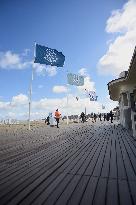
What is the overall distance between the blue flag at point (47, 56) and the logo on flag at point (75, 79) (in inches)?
413

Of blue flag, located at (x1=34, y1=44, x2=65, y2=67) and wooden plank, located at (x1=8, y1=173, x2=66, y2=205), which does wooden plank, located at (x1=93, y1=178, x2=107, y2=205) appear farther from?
blue flag, located at (x1=34, y1=44, x2=65, y2=67)

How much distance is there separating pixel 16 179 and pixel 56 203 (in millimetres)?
1524

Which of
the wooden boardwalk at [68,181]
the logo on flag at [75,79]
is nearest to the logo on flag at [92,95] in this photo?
the logo on flag at [75,79]

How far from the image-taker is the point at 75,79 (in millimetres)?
34219

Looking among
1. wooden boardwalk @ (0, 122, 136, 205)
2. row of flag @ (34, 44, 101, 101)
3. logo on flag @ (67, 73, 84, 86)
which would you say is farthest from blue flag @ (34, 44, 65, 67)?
wooden boardwalk @ (0, 122, 136, 205)

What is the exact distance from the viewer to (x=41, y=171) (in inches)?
208

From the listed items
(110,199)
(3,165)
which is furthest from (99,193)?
(3,165)

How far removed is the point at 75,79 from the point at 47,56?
12.7m

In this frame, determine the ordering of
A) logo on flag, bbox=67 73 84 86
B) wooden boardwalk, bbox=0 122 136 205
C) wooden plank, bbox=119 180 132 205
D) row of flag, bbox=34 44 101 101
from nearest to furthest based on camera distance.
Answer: wooden plank, bbox=119 180 132 205, wooden boardwalk, bbox=0 122 136 205, row of flag, bbox=34 44 101 101, logo on flag, bbox=67 73 84 86

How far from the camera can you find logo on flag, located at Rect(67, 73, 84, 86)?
111 feet

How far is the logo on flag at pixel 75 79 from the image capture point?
3372 centimetres

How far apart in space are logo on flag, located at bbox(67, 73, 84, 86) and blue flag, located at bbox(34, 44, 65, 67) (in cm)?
1050

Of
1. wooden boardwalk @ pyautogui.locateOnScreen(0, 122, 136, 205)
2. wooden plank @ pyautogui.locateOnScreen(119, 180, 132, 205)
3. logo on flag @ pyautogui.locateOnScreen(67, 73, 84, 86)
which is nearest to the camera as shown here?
wooden plank @ pyautogui.locateOnScreen(119, 180, 132, 205)

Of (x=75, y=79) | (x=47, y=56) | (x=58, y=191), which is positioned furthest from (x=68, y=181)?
(x=75, y=79)
